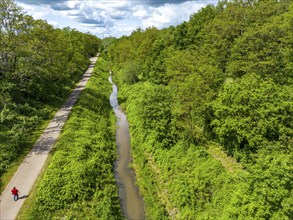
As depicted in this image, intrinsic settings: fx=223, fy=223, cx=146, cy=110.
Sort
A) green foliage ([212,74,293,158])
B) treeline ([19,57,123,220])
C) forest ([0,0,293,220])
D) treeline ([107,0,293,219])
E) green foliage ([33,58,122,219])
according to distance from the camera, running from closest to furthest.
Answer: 1. treeline ([107,0,293,219])
2. forest ([0,0,293,220])
3. treeline ([19,57,123,220])
4. green foliage ([33,58,122,219])
5. green foliage ([212,74,293,158])

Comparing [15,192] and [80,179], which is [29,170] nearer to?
[15,192]

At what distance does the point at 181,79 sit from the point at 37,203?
2503cm

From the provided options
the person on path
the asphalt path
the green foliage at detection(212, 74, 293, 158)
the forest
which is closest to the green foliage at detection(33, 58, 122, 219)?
the forest

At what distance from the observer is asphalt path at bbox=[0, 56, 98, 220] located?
1825 centimetres

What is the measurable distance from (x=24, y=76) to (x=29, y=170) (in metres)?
21.8

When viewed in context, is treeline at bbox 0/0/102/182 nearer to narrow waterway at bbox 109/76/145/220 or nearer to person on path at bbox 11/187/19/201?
person on path at bbox 11/187/19/201

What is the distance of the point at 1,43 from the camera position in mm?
34438

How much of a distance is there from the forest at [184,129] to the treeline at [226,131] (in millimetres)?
103

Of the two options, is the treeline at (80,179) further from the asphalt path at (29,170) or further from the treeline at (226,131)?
the treeline at (226,131)

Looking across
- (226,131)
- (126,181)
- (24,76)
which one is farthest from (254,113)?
(24,76)

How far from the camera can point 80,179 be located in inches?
853

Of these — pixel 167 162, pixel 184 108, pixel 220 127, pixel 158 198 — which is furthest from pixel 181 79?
pixel 158 198

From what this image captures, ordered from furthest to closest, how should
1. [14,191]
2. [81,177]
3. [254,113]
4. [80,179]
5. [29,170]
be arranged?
[29,170], [81,177], [80,179], [254,113], [14,191]

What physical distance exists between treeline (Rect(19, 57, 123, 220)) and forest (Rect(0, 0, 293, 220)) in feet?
0.36
